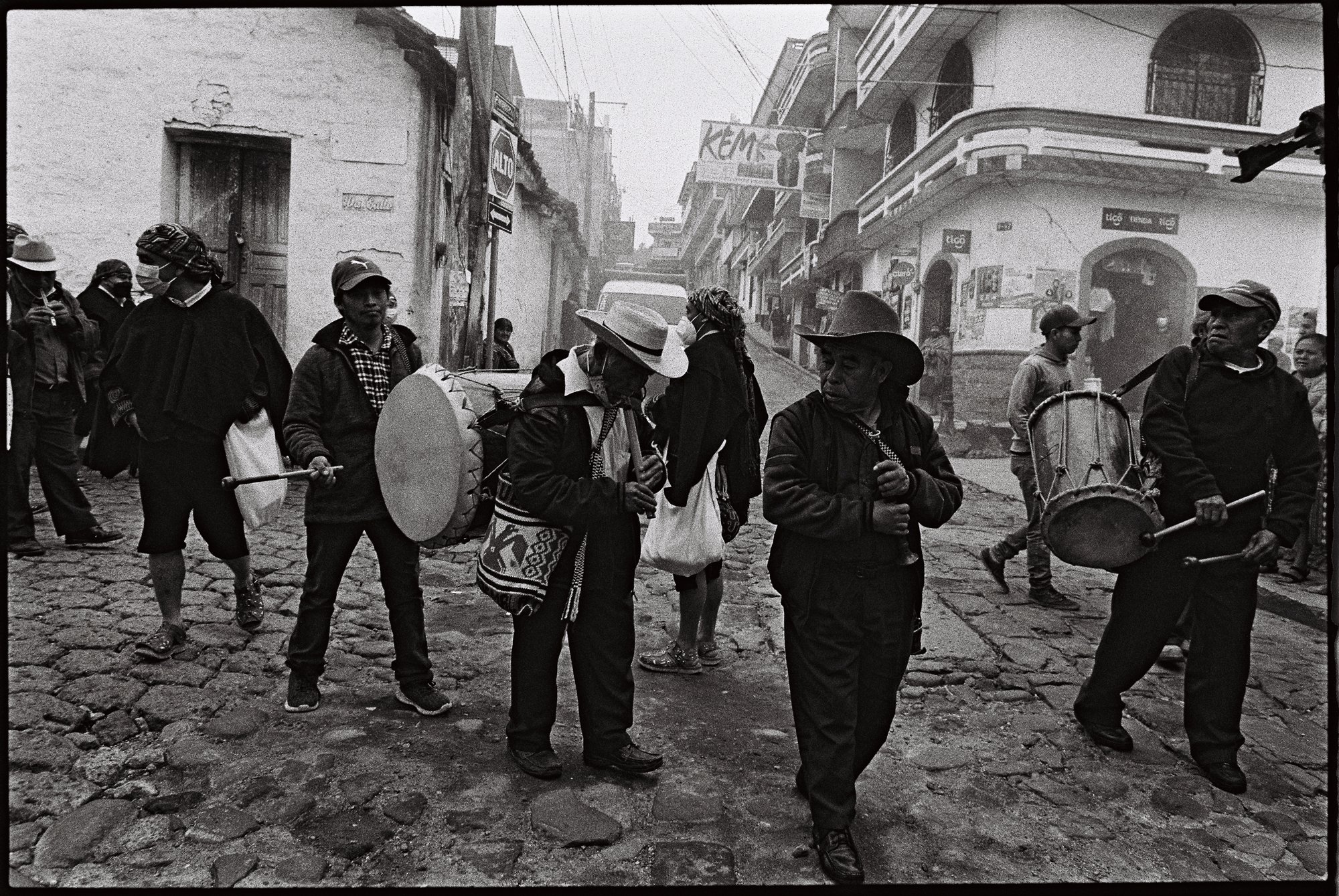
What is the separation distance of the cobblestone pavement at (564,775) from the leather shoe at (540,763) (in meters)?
0.04

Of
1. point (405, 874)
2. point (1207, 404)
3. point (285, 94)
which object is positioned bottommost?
point (405, 874)

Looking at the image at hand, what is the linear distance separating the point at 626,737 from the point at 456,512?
1081 mm

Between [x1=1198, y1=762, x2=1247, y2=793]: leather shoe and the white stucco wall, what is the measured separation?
8561mm

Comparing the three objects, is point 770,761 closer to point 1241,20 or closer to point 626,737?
point 626,737

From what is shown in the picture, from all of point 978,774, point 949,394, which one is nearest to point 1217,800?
point 978,774

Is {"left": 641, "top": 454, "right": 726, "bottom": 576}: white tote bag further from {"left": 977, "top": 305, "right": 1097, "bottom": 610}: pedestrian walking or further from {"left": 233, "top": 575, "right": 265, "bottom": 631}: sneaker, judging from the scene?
{"left": 977, "top": 305, "right": 1097, "bottom": 610}: pedestrian walking

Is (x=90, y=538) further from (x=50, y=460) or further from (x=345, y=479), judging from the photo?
(x=345, y=479)

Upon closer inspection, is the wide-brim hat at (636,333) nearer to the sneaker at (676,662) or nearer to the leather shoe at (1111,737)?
the sneaker at (676,662)

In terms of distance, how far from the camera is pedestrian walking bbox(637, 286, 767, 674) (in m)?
4.32

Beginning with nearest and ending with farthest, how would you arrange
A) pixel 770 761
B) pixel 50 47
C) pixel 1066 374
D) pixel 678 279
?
pixel 770 761, pixel 1066 374, pixel 50 47, pixel 678 279

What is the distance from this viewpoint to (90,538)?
6.20 metres

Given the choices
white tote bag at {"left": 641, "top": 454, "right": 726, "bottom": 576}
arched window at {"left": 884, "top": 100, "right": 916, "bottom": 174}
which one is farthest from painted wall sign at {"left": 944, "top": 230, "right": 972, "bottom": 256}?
white tote bag at {"left": 641, "top": 454, "right": 726, "bottom": 576}

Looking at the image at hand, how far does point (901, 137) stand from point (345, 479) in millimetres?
20251

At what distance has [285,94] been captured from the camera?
31.1 feet
